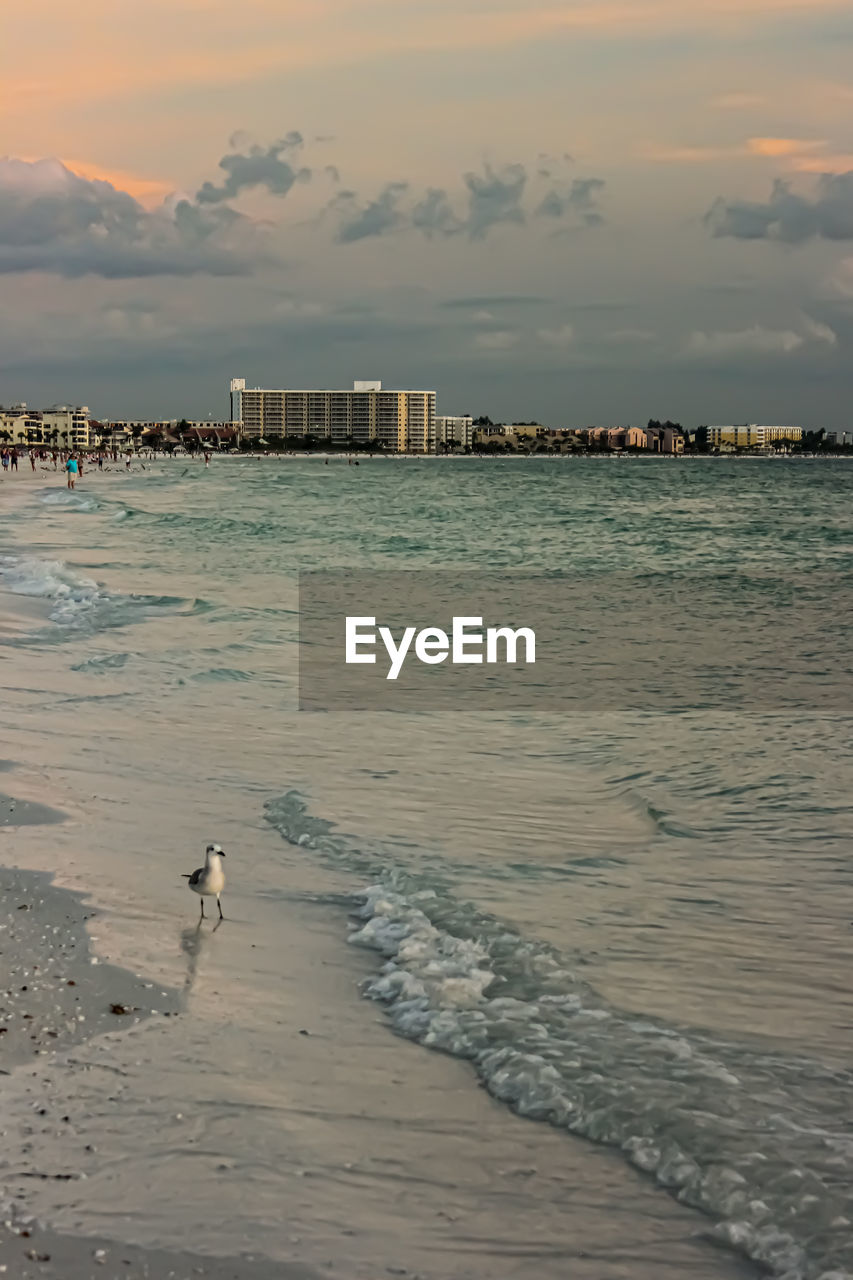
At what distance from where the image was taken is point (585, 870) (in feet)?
24.8

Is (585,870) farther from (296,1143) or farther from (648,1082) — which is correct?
(296,1143)

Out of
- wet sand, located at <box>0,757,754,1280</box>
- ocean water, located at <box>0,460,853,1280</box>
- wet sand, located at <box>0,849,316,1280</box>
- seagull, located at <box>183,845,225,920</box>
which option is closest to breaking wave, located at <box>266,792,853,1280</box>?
ocean water, located at <box>0,460,853,1280</box>

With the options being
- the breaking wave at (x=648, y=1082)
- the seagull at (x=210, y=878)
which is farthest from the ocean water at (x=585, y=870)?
the seagull at (x=210, y=878)

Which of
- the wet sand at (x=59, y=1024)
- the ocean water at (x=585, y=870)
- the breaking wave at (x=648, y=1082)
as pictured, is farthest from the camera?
the ocean water at (x=585, y=870)

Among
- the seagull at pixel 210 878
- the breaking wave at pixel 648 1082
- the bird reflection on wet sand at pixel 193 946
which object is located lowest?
the breaking wave at pixel 648 1082

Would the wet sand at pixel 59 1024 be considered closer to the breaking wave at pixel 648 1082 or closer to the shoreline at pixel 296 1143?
the shoreline at pixel 296 1143

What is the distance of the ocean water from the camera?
4.66m

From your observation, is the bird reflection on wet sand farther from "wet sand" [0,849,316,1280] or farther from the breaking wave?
the breaking wave

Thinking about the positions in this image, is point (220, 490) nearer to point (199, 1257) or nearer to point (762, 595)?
point (762, 595)

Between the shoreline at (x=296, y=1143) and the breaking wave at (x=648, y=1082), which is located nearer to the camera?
the shoreline at (x=296, y=1143)

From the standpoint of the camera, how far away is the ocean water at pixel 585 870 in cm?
466

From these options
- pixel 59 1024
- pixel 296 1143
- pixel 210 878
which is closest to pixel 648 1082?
pixel 296 1143

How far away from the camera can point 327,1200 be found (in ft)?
13.2

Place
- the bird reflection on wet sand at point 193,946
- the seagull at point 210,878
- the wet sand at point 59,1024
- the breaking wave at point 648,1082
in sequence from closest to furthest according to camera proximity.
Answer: the wet sand at point 59,1024 → the breaking wave at point 648,1082 → the bird reflection on wet sand at point 193,946 → the seagull at point 210,878
